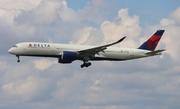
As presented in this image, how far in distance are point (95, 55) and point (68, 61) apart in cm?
557

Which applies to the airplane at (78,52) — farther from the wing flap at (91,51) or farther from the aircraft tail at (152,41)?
the aircraft tail at (152,41)

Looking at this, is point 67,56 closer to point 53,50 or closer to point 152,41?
point 53,50

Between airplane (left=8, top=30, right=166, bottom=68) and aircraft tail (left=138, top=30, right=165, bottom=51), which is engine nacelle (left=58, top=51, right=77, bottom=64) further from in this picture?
aircraft tail (left=138, top=30, right=165, bottom=51)

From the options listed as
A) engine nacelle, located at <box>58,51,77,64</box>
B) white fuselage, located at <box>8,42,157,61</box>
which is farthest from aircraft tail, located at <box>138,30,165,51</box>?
engine nacelle, located at <box>58,51,77,64</box>

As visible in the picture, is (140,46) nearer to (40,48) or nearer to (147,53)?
(147,53)

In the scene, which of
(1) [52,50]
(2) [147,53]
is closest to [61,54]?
(1) [52,50]

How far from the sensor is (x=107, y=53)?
114 m

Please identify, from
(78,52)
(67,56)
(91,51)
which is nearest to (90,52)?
(91,51)

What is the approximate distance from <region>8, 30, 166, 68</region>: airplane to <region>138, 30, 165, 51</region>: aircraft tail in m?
2.37

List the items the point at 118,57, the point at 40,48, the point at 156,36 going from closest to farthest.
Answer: the point at 40,48 < the point at 118,57 < the point at 156,36

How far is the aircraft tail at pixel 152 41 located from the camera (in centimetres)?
12244

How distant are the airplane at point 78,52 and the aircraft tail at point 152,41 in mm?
2369

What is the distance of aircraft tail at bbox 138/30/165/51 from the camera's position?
402 ft

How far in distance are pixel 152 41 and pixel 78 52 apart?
2007 cm
